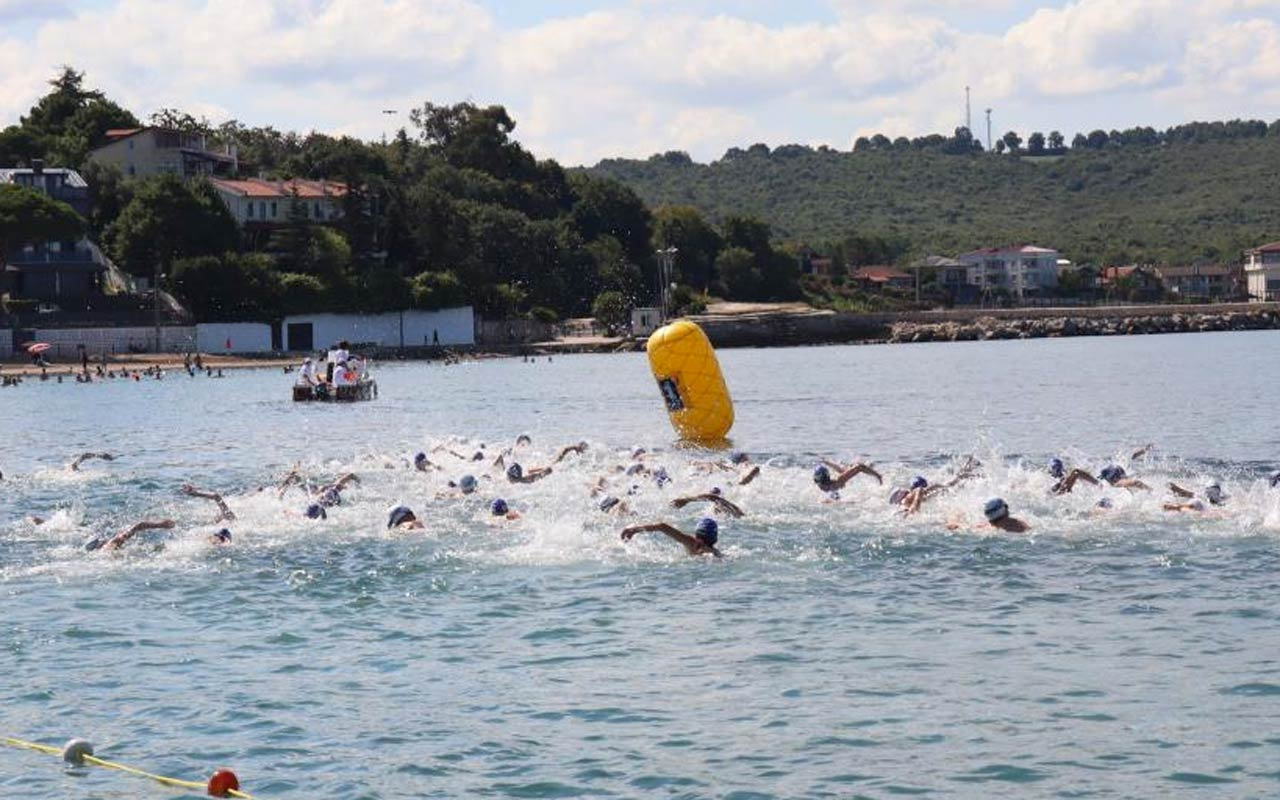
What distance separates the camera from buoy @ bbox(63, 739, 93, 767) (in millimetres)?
12906

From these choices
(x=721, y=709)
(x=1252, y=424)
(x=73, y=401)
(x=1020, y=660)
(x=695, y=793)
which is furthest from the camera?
(x=73, y=401)

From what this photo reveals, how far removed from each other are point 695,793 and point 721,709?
84.7 inches

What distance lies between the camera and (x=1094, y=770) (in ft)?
40.5

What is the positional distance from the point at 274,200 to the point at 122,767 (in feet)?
361

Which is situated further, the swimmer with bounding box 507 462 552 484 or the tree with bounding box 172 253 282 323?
the tree with bounding box 172 253 282 323

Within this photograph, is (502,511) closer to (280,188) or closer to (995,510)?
(995,510)

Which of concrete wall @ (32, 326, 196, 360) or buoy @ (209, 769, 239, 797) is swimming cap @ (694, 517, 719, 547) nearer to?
buoy @ (209, 769, 239, 797)

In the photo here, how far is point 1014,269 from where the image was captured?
639 feet

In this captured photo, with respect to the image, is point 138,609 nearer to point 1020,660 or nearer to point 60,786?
point 60,786

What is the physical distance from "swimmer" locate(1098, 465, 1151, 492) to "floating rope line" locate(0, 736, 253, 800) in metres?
15.8

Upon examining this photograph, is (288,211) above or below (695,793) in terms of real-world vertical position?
above

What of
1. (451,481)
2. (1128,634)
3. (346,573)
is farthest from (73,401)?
(1128,634)

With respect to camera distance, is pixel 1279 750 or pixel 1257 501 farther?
pixel 1257 501

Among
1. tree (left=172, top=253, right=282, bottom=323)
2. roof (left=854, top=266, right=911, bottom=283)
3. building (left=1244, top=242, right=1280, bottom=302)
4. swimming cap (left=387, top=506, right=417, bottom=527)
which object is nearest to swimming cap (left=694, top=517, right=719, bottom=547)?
swimming cap (left=387, top=506, right=417, bottom=527)
